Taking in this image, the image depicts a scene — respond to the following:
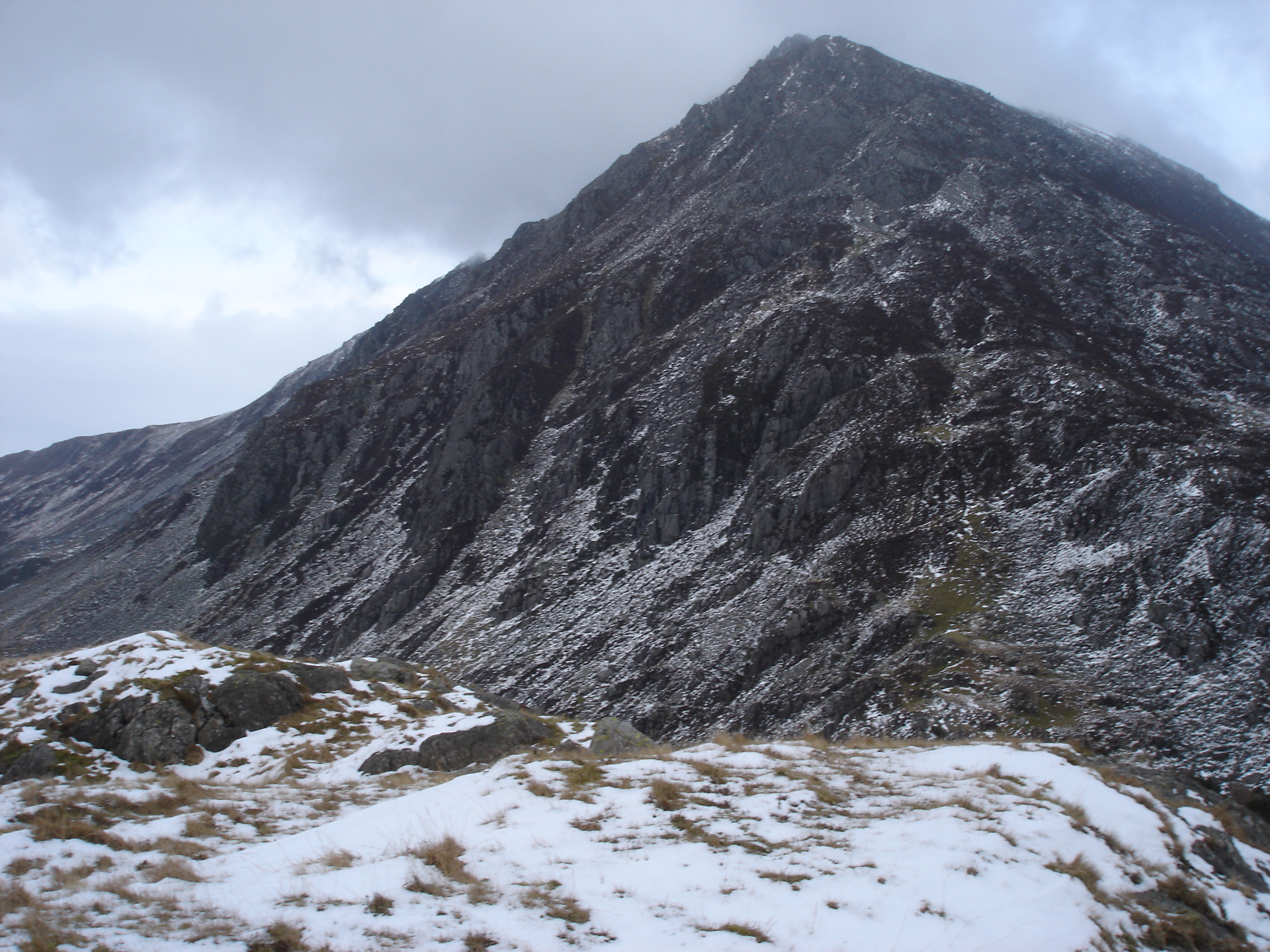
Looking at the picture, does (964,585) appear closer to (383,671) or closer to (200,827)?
(383,671)

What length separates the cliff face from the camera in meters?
32.0

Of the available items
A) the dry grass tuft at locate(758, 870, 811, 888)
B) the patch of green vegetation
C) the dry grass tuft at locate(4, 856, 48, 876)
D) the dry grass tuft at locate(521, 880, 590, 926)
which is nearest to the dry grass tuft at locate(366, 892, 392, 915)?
the dry grass tuft at locate(521, 880, 590, 926)

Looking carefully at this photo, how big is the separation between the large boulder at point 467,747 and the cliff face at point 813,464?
18251 millimetres

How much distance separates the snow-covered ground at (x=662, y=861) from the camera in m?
6.21

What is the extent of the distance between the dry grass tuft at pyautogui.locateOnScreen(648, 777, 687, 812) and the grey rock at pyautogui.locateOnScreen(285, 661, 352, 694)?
44.8 ft

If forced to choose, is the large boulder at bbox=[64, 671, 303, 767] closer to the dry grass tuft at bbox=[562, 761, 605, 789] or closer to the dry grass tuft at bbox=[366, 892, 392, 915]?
the dry grass tuft at bbox=[562, 761, 605, 789]

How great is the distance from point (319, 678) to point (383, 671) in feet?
10.8

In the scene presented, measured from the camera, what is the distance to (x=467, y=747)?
51.8ft

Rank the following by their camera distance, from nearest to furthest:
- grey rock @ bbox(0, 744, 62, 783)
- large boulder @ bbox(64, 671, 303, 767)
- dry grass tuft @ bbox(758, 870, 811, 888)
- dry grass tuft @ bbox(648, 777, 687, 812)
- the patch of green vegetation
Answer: dry grass tuft @ bbox(758, 870, 811, 888) → dry grass tuft @ bbox(648, 777, 687, 812) → grey rock @ bbox(0, 744, 62, 783) → large boulder @ bbox(64, 671, 303, 767) → the patch of green vegetation

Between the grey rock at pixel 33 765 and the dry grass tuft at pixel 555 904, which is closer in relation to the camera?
the dry grass tuft at pixel 555 904

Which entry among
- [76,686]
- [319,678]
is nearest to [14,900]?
[76,686]

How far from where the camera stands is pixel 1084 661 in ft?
97.5

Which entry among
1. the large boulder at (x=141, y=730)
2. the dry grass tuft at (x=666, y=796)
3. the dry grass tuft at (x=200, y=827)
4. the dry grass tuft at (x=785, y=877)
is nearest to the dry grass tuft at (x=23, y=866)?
the dry grass tuft at (x=200, y=827)

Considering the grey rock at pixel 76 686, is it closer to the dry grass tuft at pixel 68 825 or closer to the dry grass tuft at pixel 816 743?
the dry grass tuft at pixel 68 825
